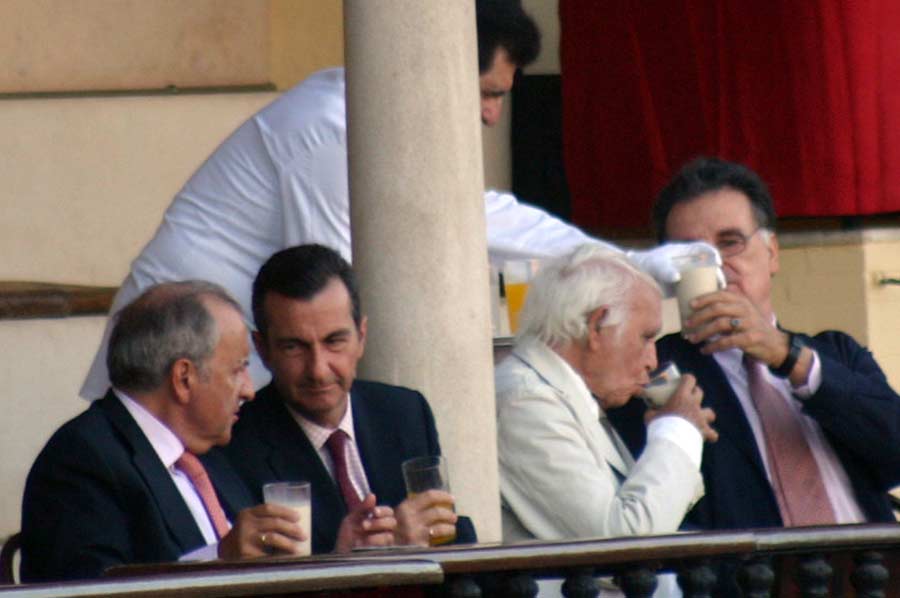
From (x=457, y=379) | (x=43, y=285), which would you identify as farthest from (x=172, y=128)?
(x=457, y=379)

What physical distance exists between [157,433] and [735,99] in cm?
379

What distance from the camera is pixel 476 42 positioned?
4.52 metres

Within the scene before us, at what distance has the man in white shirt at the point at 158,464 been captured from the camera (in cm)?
362

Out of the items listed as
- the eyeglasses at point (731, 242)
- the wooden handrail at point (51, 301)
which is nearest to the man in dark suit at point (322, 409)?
the eyeglasses at point (731, 242)

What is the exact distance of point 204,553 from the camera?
3.71 m

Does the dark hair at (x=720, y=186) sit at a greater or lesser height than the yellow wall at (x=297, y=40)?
lesser

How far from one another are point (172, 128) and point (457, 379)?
141 inches

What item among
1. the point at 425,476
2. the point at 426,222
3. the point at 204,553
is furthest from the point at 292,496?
the point at 426,222

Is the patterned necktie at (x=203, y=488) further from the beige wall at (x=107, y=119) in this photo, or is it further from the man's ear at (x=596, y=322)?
the beige wall at (x=107, y=119)

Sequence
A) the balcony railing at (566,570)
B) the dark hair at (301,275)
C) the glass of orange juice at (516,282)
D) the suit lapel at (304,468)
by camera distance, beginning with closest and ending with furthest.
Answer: the balcony railing at (566,570), the suit lapel at (304,468), the dark hair at (301,275), the glass of orange juice at (516,282)

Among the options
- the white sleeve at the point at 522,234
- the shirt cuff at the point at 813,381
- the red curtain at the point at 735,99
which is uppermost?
the red curtain at the point at 735,99

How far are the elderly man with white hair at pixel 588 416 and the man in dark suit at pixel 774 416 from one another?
0.17 m

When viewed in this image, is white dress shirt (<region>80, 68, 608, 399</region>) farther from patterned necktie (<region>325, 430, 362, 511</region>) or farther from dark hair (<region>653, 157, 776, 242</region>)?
patterned necktie (<region>325, 430, 362, 511</region>)

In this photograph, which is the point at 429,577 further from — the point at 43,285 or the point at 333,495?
the point at 43,285
